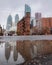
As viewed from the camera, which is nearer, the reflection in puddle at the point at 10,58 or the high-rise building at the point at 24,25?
the reflection in puddle at the point at 10,58

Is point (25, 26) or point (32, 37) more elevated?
point (25, 26)

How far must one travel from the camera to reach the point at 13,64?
351cm

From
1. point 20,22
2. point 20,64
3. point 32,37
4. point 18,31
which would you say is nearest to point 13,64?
point 20,64

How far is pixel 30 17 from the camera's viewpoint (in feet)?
45.0

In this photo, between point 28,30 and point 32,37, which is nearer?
point 28,30

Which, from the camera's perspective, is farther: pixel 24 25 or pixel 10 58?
pixel 24 25

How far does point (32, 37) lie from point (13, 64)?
1168cm

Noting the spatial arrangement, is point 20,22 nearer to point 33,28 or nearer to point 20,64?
point 33,28

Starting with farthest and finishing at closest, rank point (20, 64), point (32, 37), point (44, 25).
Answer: point (32, 37)
point (44, 25)
point (20, 64)

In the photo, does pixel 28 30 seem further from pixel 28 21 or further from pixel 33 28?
pixel 28 21

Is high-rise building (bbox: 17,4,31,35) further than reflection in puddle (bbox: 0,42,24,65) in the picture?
Yes

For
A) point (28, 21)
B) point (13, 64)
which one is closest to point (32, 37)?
point (28, 21)

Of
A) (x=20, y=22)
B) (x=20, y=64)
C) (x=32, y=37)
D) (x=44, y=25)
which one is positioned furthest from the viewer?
(x=32, y=37)

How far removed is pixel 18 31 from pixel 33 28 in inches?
41.3
